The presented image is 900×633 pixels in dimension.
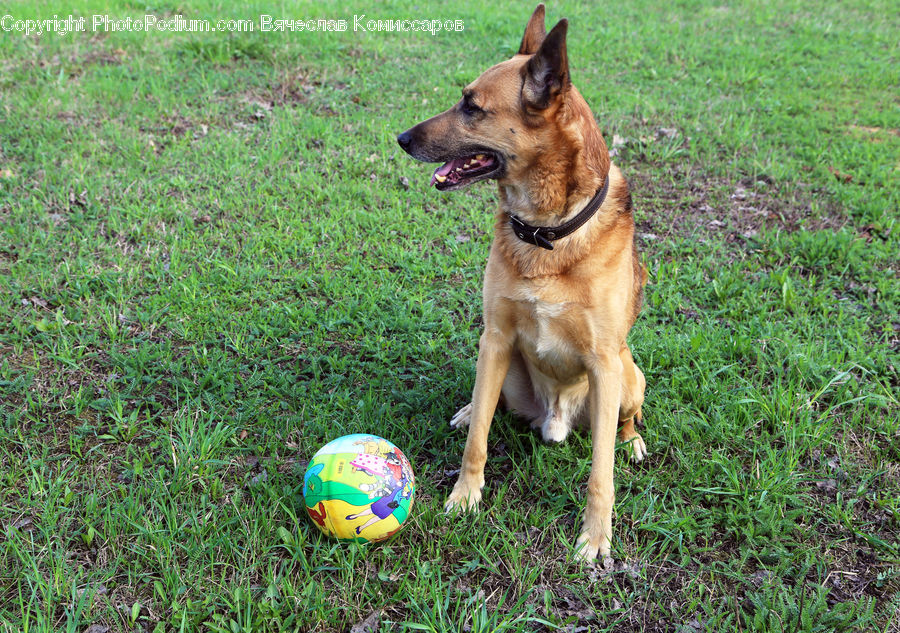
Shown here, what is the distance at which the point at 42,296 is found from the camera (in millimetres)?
4273

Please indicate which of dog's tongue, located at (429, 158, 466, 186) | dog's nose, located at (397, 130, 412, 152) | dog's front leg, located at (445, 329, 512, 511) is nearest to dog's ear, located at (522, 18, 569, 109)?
dog's tongue, located at (429, 158, 466, 186)

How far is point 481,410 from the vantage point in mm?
3027

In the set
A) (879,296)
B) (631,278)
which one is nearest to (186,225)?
(631,278)

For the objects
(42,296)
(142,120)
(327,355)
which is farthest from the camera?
(142,120)

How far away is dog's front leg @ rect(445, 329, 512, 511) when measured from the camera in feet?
9.84

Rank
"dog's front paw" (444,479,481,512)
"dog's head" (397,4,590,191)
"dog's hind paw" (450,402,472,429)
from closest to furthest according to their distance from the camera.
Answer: "dog's head" (397,4,590,191)
"dog's front paw" (444,479,481,512)
"dog's hind paw" (450,402,472,429)

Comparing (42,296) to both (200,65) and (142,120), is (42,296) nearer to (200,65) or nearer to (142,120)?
(142,120)

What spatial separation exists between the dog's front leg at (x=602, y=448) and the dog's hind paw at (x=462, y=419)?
2.77 ft

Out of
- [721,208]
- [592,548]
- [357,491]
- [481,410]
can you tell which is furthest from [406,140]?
[721,208]

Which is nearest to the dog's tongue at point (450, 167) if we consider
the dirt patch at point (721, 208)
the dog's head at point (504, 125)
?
the dog's head at point (504, 125)

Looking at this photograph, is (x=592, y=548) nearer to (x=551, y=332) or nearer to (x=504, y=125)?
(x=551, y=332)

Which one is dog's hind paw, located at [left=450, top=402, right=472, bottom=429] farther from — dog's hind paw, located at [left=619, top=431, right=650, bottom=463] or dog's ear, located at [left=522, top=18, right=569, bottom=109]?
dog's ear, located at [left=522, top=18, right=569, bottom=109]

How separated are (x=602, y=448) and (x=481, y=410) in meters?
0.58

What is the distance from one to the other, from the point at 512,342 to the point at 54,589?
2125 mm
